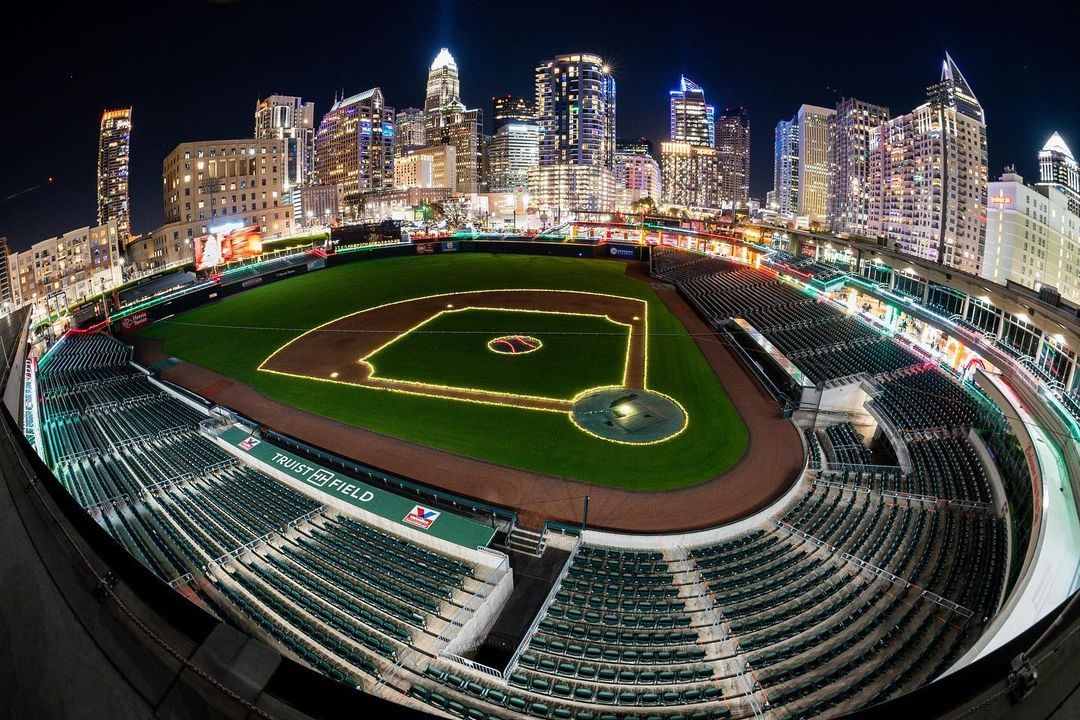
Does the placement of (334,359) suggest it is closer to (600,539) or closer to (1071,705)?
(600,539)

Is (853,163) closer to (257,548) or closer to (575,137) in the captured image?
(575,137)

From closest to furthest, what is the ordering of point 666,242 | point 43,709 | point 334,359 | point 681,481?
point 43,709 < point 681,481 < point 334,359 < point 666,242

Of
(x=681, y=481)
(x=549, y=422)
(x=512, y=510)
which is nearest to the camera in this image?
(x=512, y=510)

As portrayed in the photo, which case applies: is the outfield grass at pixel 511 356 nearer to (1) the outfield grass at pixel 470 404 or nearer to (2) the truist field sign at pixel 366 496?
Result: (1) the outfield grass at pixel 470 404

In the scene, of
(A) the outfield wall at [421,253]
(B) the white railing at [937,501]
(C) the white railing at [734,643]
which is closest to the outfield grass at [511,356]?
(C) the white railing at [734,643]

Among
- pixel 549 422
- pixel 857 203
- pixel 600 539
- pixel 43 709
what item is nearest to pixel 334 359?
pixel 549 422

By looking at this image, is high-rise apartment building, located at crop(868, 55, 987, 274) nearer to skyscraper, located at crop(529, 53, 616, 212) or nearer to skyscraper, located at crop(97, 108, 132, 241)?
skyscraper, located at crop(529, 53, 616, 212)
